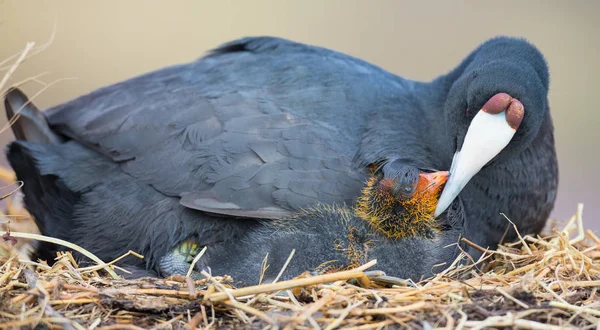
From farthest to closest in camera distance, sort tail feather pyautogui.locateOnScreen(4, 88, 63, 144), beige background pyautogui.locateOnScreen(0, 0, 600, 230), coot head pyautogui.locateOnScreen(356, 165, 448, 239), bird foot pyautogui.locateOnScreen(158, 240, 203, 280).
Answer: beige background pyautogui.locateOnScreen(0, 0, 600, 230) < tail feather pyautogui.locateOnScreen(4, 88, 63, 144) < bird foot pyautogui.locateOnScreen(158, 240, 203, 280) < coot head pyautogui.locateOnScreen(356, 165, 448, 239)

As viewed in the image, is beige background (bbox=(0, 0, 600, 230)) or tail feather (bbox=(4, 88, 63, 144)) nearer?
tail feather (bbox=(4, 88, 63, 144))

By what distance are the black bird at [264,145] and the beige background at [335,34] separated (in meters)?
4.34

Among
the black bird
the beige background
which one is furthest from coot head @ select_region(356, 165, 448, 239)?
the beige background

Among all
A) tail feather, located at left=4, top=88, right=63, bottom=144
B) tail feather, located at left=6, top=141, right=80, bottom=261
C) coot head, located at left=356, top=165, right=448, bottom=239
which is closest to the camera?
coot head, located at left=356, top=165, right=448, bottom=239

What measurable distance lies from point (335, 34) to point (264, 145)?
5.83 meters

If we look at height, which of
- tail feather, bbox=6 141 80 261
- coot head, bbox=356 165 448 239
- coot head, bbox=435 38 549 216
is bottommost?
tail feather, bbox=6 141 80 261

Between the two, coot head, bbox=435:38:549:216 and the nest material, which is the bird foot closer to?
the nest material

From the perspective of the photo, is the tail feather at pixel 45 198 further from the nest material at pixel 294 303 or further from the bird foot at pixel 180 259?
the nest material at pixel 294 303

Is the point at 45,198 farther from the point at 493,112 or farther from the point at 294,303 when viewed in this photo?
the point at 493,112

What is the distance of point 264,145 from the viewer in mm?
3814

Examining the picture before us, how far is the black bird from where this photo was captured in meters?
3.73

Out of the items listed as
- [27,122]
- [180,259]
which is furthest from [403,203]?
[27,122]

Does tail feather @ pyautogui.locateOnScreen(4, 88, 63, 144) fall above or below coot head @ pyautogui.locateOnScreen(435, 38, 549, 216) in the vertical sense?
below

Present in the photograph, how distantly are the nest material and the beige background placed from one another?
5414 mm
